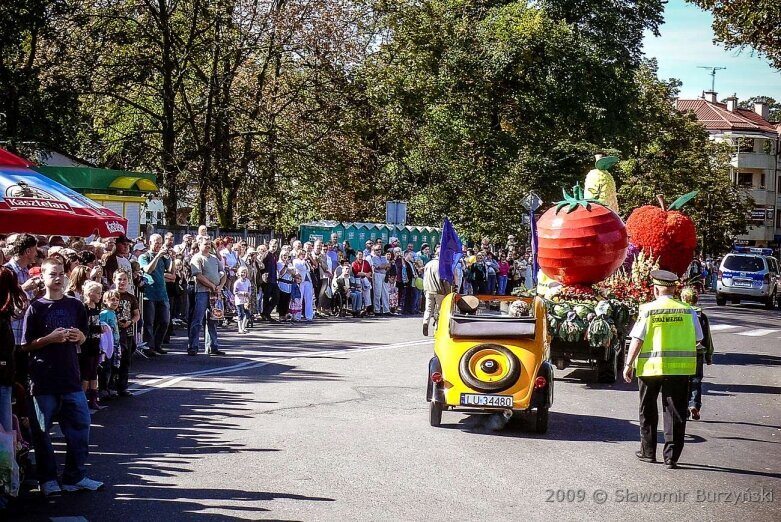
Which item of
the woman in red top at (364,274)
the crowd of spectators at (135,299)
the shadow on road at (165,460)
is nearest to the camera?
the shadow on road at (165,460)

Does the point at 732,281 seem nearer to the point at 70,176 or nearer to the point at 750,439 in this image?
the point at 70,176

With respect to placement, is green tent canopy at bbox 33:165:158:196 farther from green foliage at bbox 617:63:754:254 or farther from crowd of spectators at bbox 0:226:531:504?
green foliage at bbox 617:63:754:254

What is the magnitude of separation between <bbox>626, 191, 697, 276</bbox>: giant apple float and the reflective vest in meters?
8.16

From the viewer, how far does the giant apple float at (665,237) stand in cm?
1827

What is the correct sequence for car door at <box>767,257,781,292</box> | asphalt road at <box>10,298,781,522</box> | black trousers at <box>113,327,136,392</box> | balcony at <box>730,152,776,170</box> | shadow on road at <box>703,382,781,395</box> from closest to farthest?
1. asphalt road at <box>10,298,781,522</box>
2. black trousers at <box>113,327,136,392</box>
3. shadow on road at <box>703,382,781,395</box>
4. car door at <box>767,257,781,292</box>
5. balcony at <box>730,152,776,170</box>

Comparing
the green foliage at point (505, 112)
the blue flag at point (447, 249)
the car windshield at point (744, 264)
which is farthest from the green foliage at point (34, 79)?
the car windshield at point (744, 264)

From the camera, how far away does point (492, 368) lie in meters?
11.5

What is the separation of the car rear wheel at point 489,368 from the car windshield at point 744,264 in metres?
33.3

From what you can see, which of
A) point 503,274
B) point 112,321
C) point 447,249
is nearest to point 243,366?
point 447,249

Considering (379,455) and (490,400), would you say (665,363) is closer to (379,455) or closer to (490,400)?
(490,400)

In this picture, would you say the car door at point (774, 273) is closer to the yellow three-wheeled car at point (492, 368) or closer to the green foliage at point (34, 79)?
the green foliage at point (34, 79)

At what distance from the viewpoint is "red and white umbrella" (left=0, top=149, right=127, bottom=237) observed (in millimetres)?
10188

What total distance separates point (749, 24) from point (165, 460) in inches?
622

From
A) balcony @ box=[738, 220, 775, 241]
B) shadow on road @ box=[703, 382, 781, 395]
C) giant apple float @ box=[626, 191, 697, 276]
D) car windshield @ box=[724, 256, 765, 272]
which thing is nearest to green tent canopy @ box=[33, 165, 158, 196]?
giant apple float @ box=[626, 191, 697, 276]
